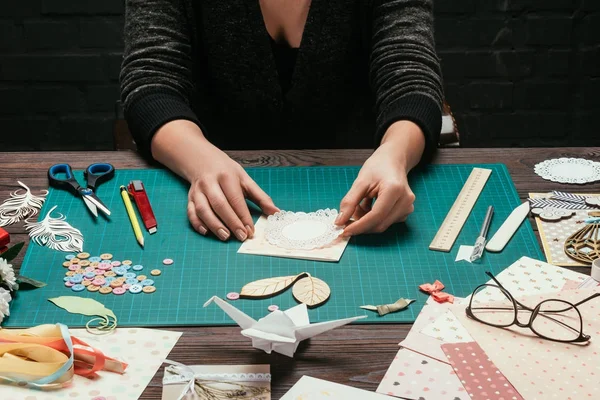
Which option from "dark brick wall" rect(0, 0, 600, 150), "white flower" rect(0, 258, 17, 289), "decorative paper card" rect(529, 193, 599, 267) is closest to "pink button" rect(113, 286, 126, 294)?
"white flower" rect(0, 258, 17, 289)

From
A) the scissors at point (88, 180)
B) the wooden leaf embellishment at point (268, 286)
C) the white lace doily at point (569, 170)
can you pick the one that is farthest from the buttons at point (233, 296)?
the white lace doily at point (569, 170)

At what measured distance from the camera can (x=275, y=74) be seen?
165 cm

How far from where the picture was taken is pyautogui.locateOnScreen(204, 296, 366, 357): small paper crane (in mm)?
907

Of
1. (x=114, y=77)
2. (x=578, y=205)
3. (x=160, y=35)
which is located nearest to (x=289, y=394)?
(x=578, y=205)

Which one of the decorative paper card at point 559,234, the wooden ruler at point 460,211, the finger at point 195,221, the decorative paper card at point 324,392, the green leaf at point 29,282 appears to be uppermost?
the decorative paper card at point 324,392

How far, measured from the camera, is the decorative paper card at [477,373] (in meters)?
0.84

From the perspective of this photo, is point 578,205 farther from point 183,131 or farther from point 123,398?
point 123,398

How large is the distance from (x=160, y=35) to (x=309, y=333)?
859mm

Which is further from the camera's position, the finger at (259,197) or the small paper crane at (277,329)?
the finger at (259,197)

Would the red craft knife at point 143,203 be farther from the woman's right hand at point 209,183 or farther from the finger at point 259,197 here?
the finger at point 259,197

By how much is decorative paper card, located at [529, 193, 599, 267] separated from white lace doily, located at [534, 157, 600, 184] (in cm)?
14

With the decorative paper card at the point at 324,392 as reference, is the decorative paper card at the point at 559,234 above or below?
below

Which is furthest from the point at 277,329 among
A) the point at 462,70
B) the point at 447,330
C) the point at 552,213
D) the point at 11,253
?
the point at 462,70

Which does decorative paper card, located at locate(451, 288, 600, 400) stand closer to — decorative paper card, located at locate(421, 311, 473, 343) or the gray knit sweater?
decorative paper card, located at locate(421, 311, 473, 343)
